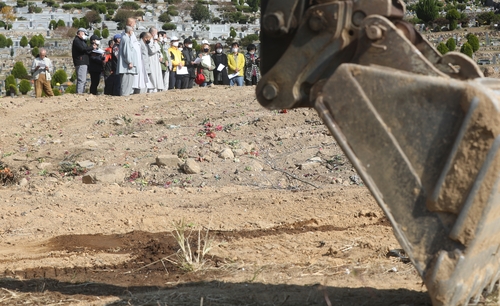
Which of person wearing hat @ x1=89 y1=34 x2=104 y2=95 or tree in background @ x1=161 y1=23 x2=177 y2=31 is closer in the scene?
person wearing hat @ x1=89 y1=34 x2=104 y2=95

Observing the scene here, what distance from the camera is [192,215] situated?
26.4 ft

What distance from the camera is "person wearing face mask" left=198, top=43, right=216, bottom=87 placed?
1959cm

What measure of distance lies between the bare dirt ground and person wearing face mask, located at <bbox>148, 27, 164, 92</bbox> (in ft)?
9.73

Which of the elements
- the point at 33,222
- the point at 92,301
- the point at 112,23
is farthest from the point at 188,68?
the point at 112,23

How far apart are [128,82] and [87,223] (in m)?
10.5

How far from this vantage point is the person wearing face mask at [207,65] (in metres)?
19.6

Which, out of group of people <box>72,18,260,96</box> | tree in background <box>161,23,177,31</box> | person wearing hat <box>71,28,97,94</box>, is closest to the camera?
group of people <box>72,18,260,96</box>

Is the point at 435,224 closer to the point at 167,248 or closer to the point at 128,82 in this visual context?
the point at 167,248

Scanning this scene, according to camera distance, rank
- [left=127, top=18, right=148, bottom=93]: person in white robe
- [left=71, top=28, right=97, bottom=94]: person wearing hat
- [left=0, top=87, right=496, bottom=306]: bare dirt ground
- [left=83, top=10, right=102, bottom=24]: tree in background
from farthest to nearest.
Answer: [left=83, top=10, right=102, bottom=24]: tree in background
[left=71, top=28, right=97, bottom=94]: person wearing hat
[left=127, top=18, right=148, bottom=93]: person in white robe
[left=0, top=87, right=496, bottom=306]: bare dirt ground

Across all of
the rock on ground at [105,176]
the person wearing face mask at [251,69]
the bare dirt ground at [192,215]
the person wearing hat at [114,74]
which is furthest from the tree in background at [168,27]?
the rock on ground at [105,176]

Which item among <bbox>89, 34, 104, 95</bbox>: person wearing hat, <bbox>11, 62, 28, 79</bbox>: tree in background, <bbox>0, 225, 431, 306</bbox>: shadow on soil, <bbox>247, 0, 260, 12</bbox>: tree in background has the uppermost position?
<bbox>0, 225, 431, 306</bbox>: shadow on soil

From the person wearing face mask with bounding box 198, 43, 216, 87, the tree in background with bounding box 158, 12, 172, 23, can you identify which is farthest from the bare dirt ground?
the tree in background with bounding box 158, 12, 172, 23

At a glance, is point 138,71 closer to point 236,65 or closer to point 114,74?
point 114,74

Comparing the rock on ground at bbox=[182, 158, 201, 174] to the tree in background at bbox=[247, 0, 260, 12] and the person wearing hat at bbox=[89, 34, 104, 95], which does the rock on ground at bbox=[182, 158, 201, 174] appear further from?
the tree in background at bbox=[247, 0, 260, 12]
